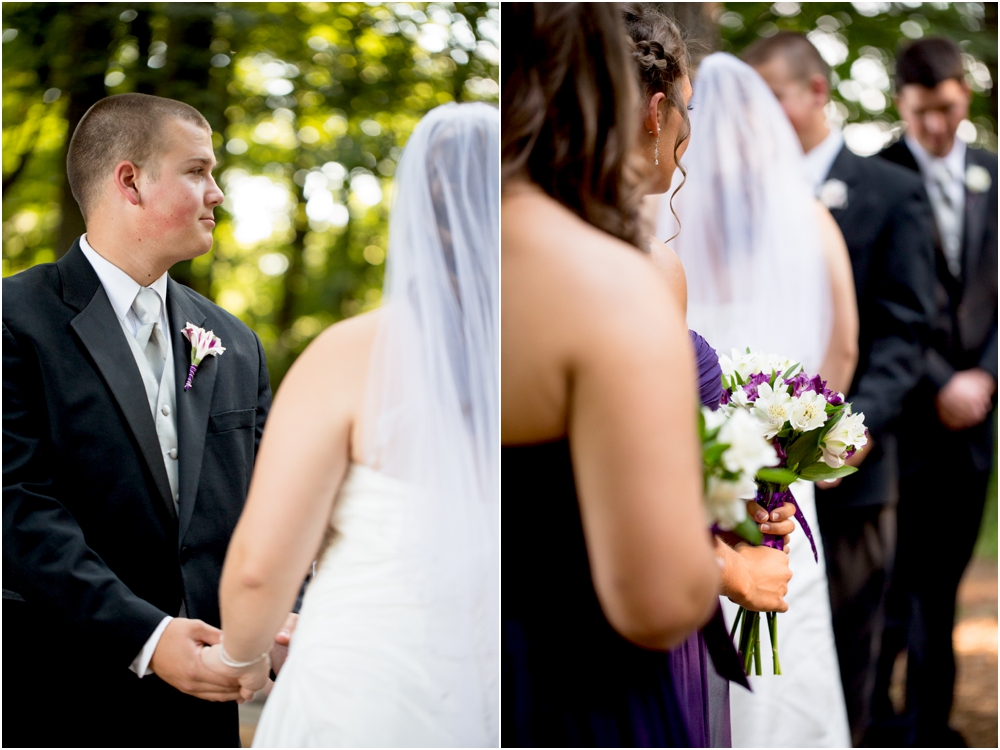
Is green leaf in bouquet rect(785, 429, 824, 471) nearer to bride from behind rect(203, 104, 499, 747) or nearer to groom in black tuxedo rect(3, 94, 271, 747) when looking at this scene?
bride from behind rect(203, 104, 499, 747)

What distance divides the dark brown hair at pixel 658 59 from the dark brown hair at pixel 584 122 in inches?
6.7

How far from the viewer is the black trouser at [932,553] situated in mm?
3018

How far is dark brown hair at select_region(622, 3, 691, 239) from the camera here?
6.37ft

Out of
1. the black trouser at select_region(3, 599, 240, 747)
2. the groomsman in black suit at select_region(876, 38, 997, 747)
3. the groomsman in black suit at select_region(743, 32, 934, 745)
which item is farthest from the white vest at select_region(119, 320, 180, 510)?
the groomsman in black suit at select_region(876, 38, 997, 747)

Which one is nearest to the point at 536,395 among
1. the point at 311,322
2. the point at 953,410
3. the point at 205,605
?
the point at 311,322

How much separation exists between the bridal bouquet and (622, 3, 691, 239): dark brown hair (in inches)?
20.7

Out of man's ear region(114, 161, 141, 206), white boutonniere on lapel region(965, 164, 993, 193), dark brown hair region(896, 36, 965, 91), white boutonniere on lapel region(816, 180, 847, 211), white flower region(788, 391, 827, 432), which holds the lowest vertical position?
white flower region(788, 391, 827, 432)

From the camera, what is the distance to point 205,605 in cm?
218

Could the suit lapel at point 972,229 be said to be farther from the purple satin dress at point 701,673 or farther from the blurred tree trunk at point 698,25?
the purple satin dress at point 701,673

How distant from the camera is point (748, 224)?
9.73 ft

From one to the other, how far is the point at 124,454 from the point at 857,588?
2.32 meters

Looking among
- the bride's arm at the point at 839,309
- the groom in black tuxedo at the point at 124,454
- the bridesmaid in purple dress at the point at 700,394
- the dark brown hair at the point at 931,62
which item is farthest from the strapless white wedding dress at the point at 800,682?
the groom in black tuxedo at the point at 124,454

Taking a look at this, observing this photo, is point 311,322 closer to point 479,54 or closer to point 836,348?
point 479,54

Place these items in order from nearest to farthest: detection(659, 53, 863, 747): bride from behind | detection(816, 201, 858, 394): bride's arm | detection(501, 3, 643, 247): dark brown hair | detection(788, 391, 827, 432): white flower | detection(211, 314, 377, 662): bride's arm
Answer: detection(501, 3, 643, 247): dark brown hair < detection(211, 314, 377, 662): bride's arm < detection(788, 391, 827, 432): white flower < detection(659, 53, 863, 747): bride from behind < detection(816, 201, 858, 394): bride's arm
